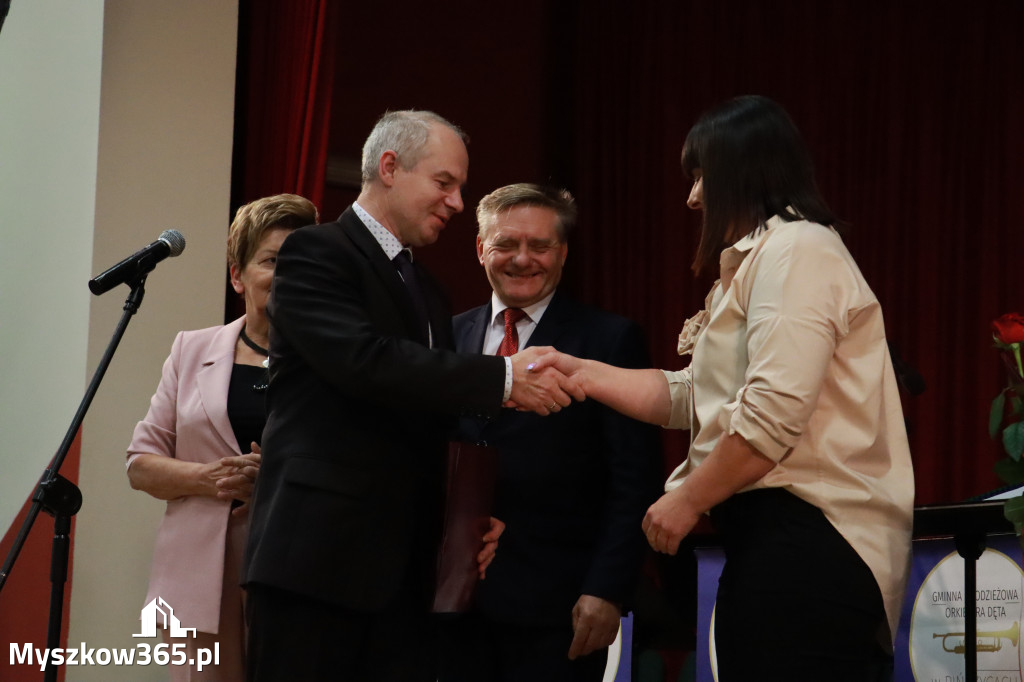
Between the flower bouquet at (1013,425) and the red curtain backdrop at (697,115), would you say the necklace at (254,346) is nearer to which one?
the red curtain backdrop at (697,115)

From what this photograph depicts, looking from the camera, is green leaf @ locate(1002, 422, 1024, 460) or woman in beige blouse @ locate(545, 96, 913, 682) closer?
woman in beige blouse @ locate(545, 96, 913, 682)

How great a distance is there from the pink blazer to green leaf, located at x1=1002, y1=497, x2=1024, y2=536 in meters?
1.65

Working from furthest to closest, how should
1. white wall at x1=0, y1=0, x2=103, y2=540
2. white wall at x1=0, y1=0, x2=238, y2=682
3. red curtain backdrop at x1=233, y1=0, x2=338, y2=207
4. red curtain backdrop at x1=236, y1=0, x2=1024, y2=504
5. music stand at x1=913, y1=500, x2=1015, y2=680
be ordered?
red curtain backdrop at x1=236, y1=0, x2=1024, y2=504, red curtain backdrop at x1=233, y1=0, x2=338, y2=207, white wall at x1=0, y1=0, x2=103, y2=540, white wall at x1=0, y1=0, x2=238, y2=682, music stand at x1=913, y1=500, x2=1015, y2=680

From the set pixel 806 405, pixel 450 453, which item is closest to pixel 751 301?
pixel 806 405

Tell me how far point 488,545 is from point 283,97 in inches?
91.8

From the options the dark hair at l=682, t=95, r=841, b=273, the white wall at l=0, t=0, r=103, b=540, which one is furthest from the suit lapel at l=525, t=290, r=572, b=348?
the white wall at l=0, t=0, r=103, b=540

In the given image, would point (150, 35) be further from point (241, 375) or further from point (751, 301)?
point (751, 301)

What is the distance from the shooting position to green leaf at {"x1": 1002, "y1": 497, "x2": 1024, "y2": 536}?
2.28 meters

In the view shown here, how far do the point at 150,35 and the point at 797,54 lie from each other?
3.32 meters

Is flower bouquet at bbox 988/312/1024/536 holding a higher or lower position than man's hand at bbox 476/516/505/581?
higher

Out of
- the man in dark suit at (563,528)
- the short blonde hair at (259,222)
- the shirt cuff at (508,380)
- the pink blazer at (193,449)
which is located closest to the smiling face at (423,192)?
the shirt cuff at (508,380)

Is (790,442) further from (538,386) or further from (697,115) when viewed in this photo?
(697,115)

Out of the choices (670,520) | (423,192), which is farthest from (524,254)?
(670,520)

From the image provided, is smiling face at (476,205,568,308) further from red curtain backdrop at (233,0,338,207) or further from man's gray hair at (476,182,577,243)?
red curtain backdrop at (233,0,338,207)
